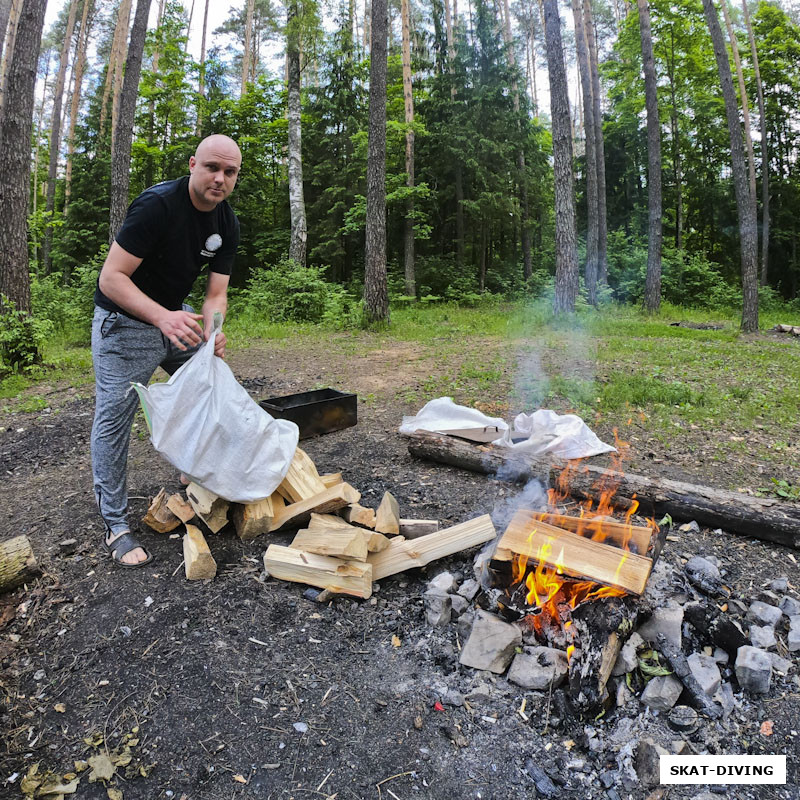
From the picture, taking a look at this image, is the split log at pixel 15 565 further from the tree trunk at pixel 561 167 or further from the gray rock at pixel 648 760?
the tree trunk at pixel 561 167

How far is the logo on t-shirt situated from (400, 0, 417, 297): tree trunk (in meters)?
13.3

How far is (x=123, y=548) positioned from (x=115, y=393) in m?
0.74

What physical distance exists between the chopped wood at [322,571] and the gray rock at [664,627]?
1107 millimetres

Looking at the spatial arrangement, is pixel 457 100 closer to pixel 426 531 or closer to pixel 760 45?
pixel 760 45

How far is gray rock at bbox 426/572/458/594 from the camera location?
2.38 metres

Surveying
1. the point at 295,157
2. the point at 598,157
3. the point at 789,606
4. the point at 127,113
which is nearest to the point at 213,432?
the point at 789,606

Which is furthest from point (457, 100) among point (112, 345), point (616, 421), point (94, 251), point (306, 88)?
point (112, 345)

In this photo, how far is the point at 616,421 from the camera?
15.4 feet

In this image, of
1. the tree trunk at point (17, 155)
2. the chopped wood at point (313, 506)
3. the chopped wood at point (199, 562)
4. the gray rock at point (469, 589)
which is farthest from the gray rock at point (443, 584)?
the tree trunk at point (17, 155)

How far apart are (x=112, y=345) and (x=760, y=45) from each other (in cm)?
2587

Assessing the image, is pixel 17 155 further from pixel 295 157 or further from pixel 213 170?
pixel 295 157

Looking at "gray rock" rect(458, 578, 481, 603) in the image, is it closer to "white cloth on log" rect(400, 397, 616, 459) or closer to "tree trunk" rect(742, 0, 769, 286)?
"white cloth on log" rect(400, 397, 616, 459)

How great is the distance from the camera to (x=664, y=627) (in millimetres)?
2043

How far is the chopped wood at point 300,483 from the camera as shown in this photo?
9.31 ft
